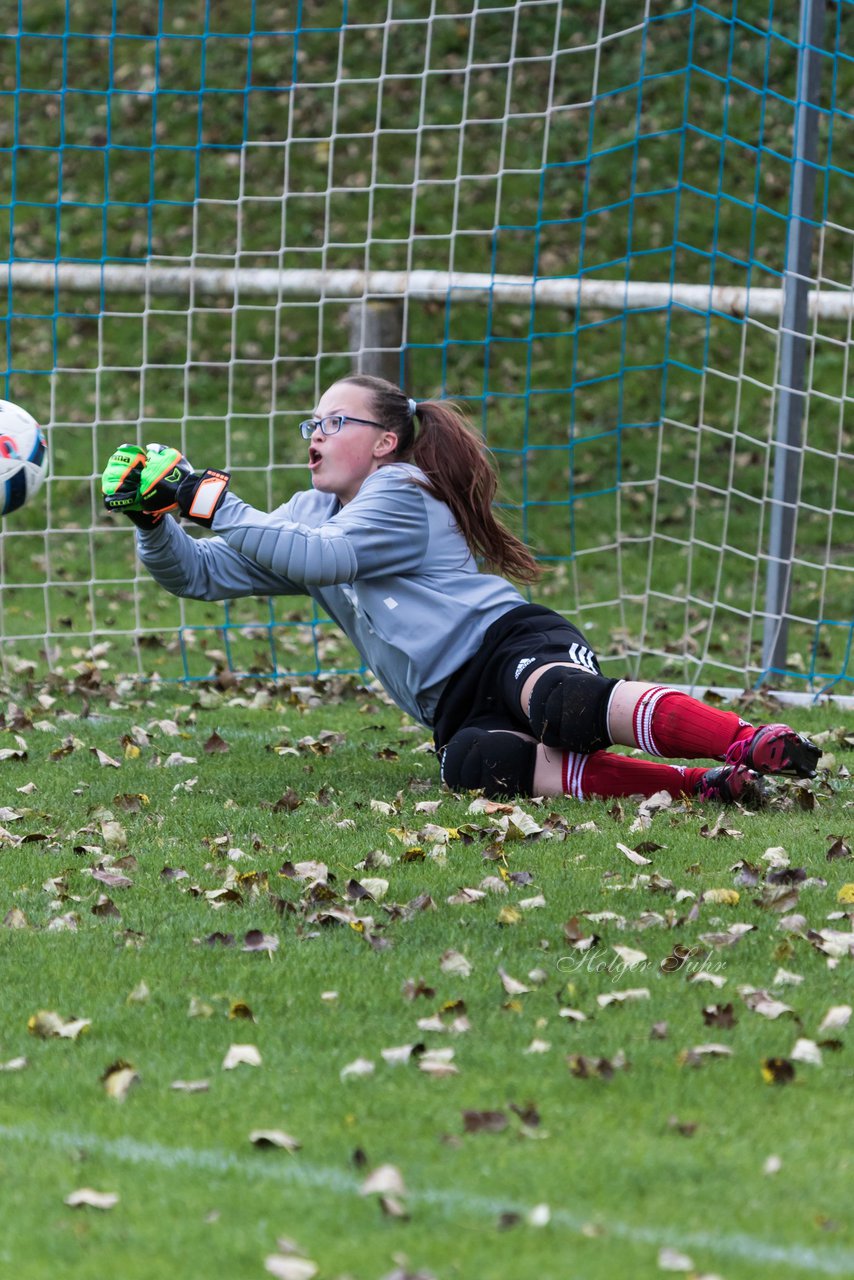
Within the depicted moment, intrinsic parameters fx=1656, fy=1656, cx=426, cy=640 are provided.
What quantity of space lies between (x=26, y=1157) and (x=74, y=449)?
35.2 ft

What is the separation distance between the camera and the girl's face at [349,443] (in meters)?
5.50

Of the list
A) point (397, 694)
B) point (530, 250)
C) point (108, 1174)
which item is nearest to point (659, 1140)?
point (108, 1174)

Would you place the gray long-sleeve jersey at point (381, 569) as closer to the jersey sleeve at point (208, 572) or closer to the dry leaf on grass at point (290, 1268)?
the jersey sleeve at point (208, 572)

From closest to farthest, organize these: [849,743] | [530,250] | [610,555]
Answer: [849,743] < [610,555] < [530,250]

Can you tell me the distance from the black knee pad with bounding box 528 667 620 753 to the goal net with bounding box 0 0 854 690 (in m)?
3.28

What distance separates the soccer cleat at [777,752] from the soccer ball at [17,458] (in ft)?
8.17

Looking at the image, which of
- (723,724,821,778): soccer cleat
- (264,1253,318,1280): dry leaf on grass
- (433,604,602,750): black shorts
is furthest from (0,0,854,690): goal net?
(264,1253,318,1280): dry leaf on grass

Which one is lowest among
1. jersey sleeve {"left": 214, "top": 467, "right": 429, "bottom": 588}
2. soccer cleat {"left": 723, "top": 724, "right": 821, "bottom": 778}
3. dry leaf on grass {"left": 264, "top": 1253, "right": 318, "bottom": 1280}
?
dry leaf on grass {"left": 264, "top": 1253, "right": 318, "bottom": 1280}

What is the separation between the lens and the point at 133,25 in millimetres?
16750

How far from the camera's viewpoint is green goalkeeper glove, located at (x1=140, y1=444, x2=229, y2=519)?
16.8 feet

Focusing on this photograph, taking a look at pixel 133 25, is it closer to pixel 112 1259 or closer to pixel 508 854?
pixel 508 854

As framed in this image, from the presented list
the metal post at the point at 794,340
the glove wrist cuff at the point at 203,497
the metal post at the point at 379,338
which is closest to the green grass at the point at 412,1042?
the glove wrist cuff at the point at 203,497

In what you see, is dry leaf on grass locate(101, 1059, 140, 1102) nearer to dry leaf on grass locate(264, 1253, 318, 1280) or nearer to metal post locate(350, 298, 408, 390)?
dry leaf on grass locate(264, 1253, 318, 1280)

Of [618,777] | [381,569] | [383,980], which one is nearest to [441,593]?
[381,569]
